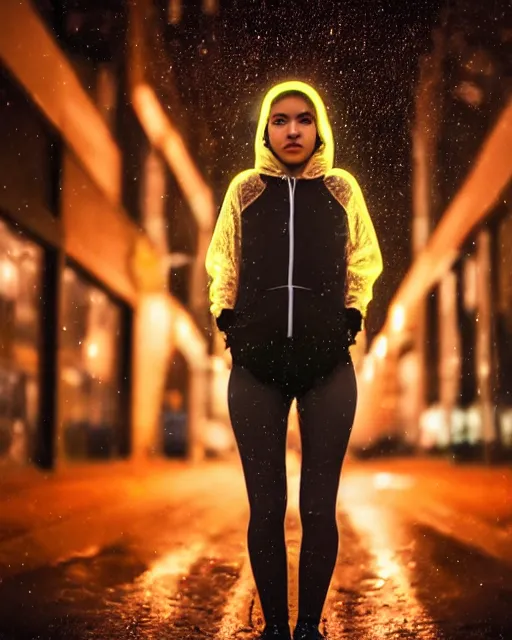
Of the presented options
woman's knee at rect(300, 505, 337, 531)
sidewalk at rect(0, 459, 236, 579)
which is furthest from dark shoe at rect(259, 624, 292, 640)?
sidewalk at rect(0, 459, 236, 579)

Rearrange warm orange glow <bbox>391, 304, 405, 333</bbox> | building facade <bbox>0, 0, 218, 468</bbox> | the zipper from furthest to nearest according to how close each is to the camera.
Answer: building facade <bbox>0, 0, 218, 468</bbox> < warm orange glow <bbox>391, 304, 405, 333</bbox> < the zipper

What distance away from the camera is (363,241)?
2.83 m

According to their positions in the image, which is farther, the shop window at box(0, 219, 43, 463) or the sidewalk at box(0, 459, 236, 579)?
the shop window at box(0, 219, 43, 463)

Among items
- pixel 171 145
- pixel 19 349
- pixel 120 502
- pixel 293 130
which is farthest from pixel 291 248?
pixel 19 349

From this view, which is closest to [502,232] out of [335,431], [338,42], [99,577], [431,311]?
[431,311]

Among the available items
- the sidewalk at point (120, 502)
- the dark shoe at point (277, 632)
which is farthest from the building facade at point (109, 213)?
the dark shoe at point (277, 632)

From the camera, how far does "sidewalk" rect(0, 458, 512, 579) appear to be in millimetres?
3615

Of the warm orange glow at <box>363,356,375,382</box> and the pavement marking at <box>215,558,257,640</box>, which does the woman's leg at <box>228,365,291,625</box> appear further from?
the warm orange glow at <box>363,356,375,382</box>

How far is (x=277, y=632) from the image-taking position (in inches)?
108

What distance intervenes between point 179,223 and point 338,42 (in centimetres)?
86

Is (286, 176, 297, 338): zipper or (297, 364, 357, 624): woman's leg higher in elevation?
(286, 176, 297, 338): zipper

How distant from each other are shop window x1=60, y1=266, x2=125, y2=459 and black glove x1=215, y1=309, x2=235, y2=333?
1.26 meters

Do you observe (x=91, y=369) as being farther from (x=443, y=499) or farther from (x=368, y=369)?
(x=443, y=499)

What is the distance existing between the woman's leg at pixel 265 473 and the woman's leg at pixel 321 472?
0.06 m
